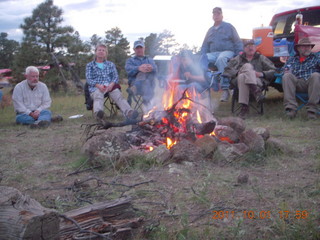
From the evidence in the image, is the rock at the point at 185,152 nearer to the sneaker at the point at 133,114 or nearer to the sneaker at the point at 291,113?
the sneaker at the point at 133,114

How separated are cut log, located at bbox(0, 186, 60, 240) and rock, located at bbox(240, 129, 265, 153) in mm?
2536

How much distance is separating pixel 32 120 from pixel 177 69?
9.17ft

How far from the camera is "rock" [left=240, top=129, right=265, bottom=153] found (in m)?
3.87

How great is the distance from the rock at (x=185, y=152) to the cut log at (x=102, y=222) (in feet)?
4.49

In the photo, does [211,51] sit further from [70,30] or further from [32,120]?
→ [70,30]

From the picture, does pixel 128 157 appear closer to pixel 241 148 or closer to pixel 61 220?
pixel 241 148

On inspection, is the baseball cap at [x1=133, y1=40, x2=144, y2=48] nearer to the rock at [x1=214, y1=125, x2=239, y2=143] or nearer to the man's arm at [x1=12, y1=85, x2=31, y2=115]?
the man's arm at [x1=12, y1=85, x2=31, y2=115]

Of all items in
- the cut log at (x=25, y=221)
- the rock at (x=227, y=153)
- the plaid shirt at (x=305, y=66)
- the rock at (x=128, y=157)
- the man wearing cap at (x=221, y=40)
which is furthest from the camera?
the man wearing cap at (x=221, y=40)

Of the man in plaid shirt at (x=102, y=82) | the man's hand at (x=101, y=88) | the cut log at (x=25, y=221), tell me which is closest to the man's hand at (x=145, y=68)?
the man in plaid shirt at (x=102, y=82)

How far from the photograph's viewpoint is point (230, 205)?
8.65ft

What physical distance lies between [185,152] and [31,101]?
4.03m

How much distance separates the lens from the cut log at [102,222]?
2.07m

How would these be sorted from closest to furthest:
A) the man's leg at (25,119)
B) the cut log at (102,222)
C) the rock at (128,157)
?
the cut log at (102,222)
the rock at (128,157)
the man's leg at (25,119)

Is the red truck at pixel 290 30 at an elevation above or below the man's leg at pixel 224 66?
above
